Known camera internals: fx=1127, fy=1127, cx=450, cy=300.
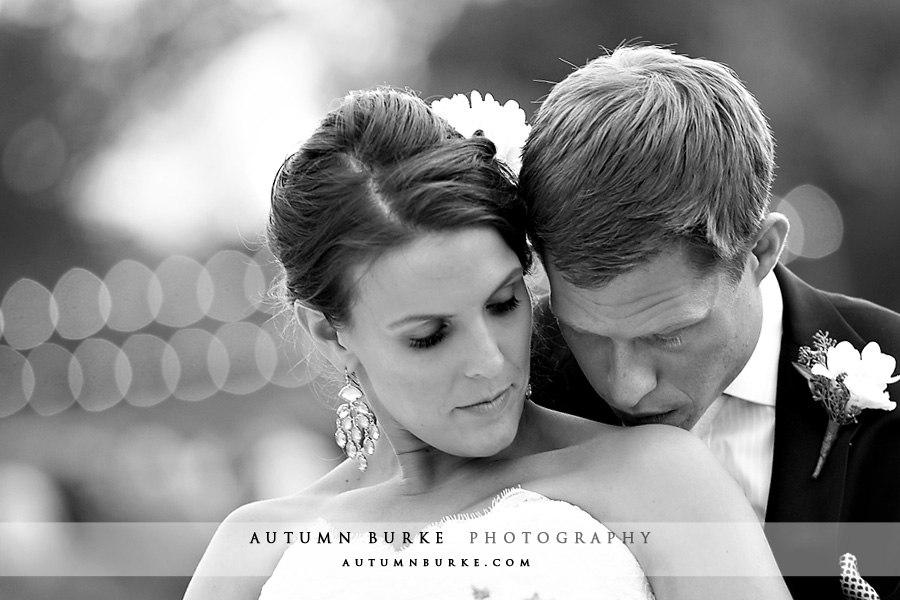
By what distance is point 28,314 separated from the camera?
79.7 ft

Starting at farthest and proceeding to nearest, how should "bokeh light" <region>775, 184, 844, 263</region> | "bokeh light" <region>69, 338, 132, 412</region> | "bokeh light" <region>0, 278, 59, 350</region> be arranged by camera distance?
"bokeh light" <region>69, 338, 132, 412</region> → "bokeh light" <region>0, 278, 59, 350</region> → "bokeh light" <region>775, 184, 844, 263</region>

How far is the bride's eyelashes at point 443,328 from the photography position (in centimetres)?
299

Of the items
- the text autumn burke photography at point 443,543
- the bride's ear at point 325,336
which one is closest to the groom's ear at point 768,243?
the text autumn burke photography at point 443,543

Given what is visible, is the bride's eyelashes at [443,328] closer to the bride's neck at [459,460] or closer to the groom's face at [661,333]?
the groom's face at [661,333]

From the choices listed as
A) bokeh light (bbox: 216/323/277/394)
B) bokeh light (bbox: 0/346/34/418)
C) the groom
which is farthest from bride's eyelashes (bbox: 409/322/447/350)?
bokeh light (bbox: 0/346/34/418)

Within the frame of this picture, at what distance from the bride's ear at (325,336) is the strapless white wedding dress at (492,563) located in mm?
524

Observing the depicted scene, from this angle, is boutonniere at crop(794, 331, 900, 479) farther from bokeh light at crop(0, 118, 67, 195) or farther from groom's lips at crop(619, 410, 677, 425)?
bokeh light at crop(0, 118, 67, 195)

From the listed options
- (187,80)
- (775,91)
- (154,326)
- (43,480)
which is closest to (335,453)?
(43,480)

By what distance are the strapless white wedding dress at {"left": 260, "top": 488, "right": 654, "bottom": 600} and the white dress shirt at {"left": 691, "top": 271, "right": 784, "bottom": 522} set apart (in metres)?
0.99

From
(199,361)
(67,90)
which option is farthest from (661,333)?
(199,361)

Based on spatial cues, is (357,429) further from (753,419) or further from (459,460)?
(753,419)

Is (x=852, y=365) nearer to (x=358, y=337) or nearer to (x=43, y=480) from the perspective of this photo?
(x=358, y=337)

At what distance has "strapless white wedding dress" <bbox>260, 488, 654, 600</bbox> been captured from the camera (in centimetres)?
273

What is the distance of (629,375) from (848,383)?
69 cm
